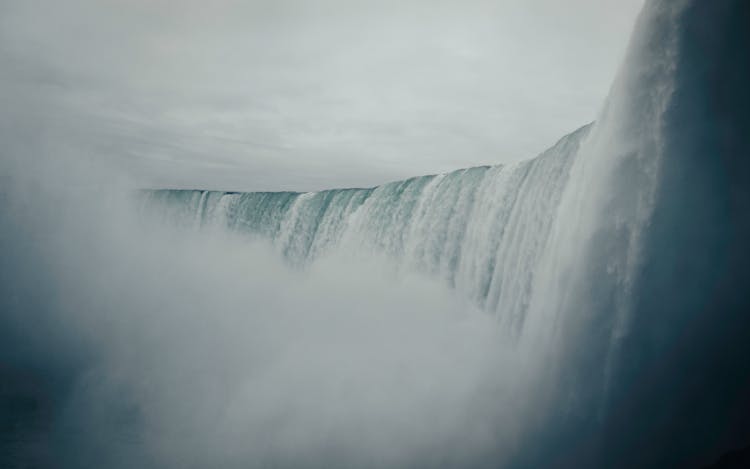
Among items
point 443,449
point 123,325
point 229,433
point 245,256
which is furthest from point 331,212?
point 443,449

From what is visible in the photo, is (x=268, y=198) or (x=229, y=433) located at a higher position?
(x=268, y=198)

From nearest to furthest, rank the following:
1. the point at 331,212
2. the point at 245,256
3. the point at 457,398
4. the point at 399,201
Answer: the point at 457,398 < the point at 399,201 < the point at 331,212 < the point at 245,256

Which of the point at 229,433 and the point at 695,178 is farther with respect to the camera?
the point at 229,433

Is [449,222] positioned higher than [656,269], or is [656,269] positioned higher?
[449,222]

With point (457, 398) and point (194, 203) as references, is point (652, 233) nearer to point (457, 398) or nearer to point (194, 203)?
point (457, 398)

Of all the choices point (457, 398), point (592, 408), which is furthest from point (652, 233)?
point (457, 398)

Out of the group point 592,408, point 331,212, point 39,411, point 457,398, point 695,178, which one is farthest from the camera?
point 331,212

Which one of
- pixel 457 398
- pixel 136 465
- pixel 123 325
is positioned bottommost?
pixel 136 465

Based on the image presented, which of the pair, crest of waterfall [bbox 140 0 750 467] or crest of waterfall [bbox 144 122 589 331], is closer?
crest of waterfall [bbox 140 0 750 467]

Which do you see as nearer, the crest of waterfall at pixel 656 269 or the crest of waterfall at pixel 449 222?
the crest of waterfall at pixel 656 269

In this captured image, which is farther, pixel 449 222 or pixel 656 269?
pixel 449 222
